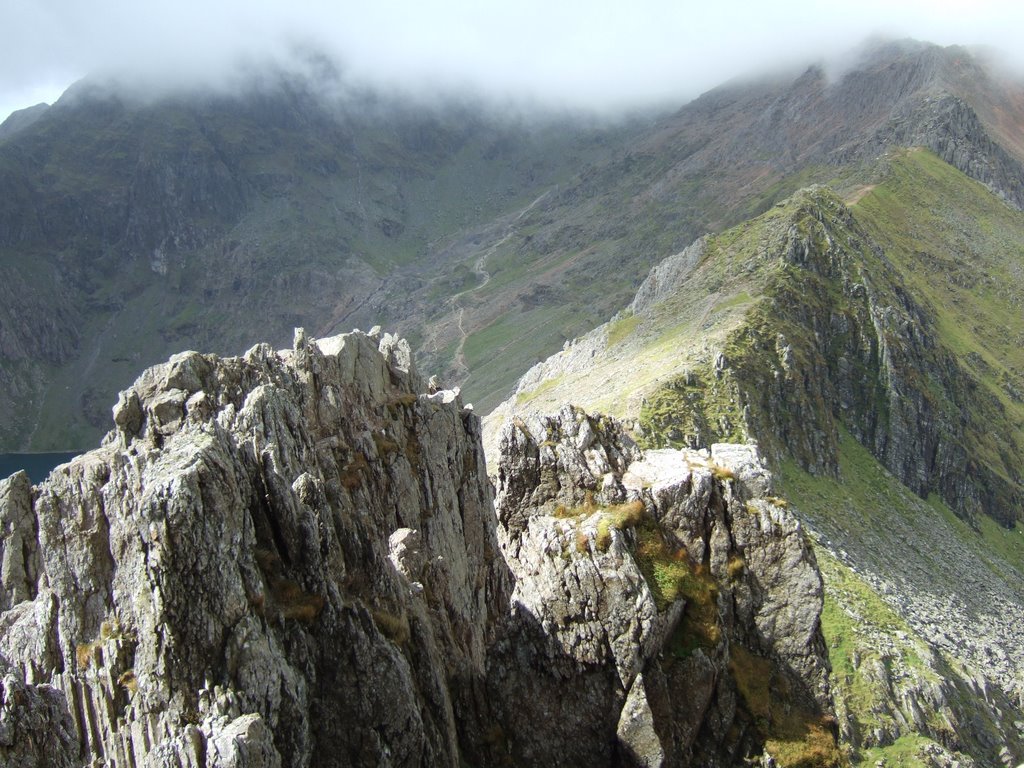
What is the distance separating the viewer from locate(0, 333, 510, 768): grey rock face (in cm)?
1834

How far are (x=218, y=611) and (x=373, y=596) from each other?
19.2 ft

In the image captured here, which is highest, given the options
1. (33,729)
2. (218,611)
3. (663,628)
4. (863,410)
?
(863,410)

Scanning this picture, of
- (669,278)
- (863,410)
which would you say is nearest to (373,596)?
(863,410)

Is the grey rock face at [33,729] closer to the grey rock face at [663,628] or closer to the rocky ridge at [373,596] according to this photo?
the rocky ridge at [373,596]

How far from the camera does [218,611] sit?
18734mm

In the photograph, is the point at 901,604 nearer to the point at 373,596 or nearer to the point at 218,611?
the point at 373,596

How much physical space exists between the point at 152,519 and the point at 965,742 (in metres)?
68.8

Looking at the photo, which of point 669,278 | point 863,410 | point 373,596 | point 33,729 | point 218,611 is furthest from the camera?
point 669,278

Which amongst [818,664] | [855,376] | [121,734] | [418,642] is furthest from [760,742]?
[855,376]

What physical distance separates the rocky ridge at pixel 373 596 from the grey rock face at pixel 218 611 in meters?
0.06

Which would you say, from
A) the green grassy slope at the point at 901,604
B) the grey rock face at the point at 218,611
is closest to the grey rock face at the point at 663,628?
the grey rock face at the point at 218,611

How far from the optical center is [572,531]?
2786 centimetres

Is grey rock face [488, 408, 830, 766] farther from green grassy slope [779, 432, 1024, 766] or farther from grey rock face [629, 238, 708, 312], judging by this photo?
grey rock face [629, 238, 708, 312]

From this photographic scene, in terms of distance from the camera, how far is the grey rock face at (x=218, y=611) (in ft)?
60.2
